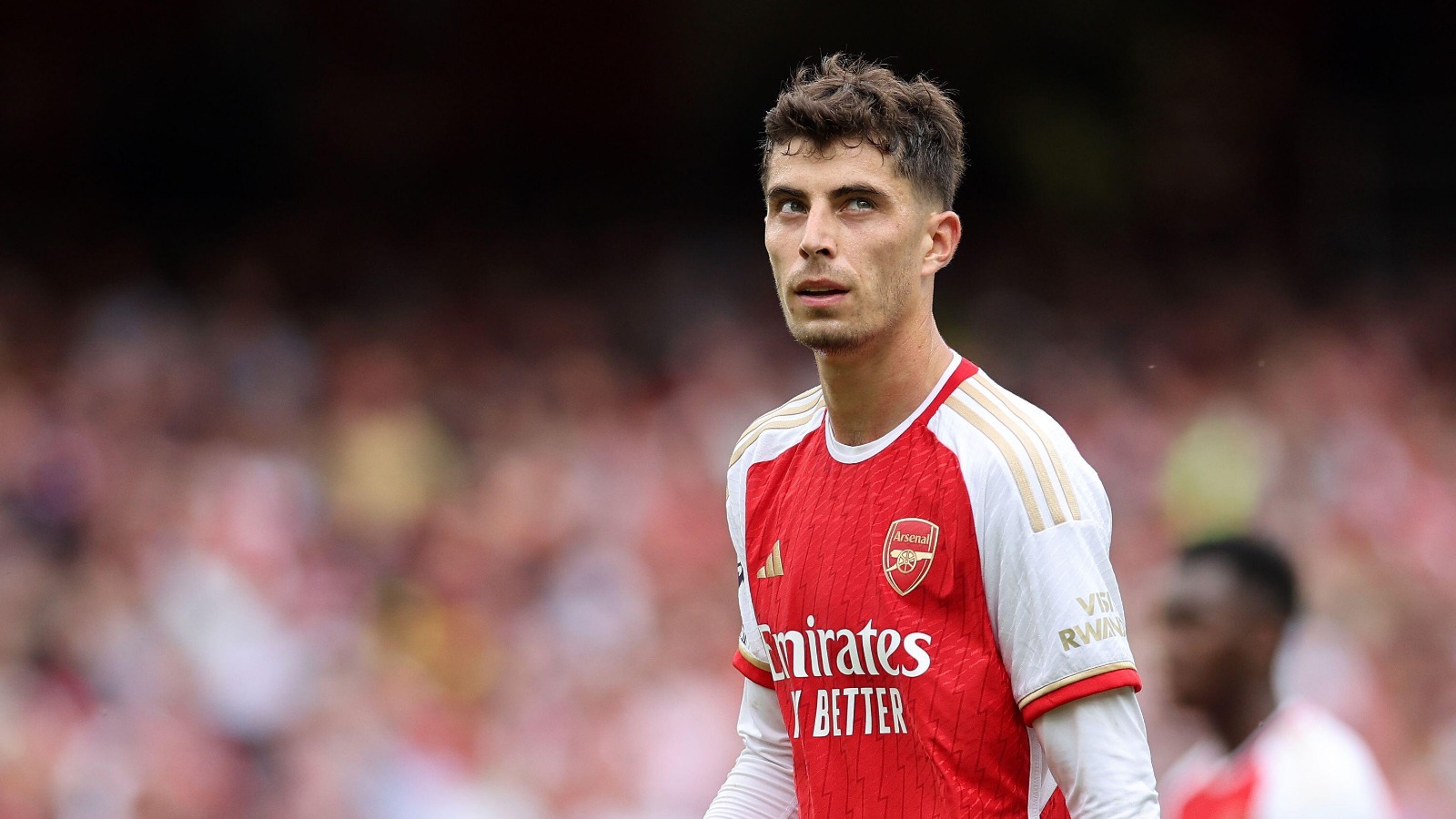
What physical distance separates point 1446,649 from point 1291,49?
8931 millimetres

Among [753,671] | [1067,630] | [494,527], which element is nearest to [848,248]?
[1067,630]

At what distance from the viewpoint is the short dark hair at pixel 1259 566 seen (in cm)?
493

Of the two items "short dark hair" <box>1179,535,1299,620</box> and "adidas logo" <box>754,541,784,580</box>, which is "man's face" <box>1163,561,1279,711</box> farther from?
"adidas logo" <box>754,541,784,580</box>

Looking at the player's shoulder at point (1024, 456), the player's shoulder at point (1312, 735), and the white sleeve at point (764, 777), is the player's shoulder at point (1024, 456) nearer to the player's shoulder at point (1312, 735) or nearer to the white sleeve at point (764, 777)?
the white sleeve at point (764, 777)

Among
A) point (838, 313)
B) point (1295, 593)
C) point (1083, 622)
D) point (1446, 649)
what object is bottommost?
point (1083, 622)

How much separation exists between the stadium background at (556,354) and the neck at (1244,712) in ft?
7.47

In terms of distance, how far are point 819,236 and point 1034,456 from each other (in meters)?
0.51

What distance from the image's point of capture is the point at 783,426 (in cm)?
338

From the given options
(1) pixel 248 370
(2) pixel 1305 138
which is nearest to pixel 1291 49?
(2) pixel 1305 138

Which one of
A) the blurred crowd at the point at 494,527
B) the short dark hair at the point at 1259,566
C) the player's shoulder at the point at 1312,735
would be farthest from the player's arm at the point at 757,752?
the blurred crowd at the point at 494,527

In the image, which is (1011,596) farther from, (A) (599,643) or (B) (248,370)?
(B) (248,370)

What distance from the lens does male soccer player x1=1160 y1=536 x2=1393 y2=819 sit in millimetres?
4398

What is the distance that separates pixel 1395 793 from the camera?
23.6 ft

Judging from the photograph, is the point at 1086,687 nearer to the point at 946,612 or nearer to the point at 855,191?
the point at 946,612
